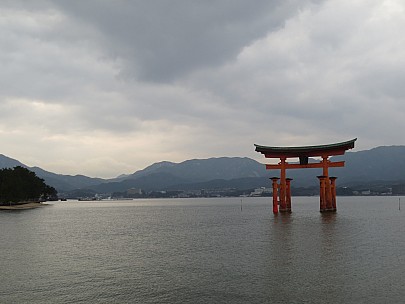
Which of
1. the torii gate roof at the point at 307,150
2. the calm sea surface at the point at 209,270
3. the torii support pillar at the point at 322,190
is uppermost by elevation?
the torii gate roof at the point at 307,150

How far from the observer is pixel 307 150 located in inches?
2640

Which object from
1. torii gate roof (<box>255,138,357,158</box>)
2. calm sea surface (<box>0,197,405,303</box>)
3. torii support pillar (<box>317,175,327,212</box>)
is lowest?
calm sea surface (<box>0,197,405,303</box>)

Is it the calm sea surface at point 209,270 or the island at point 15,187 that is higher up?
the island at point 15,187

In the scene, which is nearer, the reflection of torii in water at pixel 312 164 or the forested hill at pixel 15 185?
the reflection of torii in water at pixel 312 164

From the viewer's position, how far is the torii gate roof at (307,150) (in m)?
64.9

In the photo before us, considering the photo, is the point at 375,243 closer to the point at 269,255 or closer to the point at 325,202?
the point at 269,255

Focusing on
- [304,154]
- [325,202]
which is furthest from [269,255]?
[325,202]

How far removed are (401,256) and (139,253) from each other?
20.0 meters

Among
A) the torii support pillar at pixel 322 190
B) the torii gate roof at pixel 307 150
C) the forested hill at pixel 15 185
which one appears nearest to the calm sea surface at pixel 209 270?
the torii gate roof at pixel 307 150

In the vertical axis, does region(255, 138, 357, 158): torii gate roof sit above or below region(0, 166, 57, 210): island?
above

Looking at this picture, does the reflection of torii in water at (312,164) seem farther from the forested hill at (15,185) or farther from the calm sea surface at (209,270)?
the forested hill at (15,185)

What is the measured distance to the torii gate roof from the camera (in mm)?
64938

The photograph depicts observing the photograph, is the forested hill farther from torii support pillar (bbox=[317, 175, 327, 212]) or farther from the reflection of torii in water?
torii support pillar (bbox=[317, 175, 327, 212])

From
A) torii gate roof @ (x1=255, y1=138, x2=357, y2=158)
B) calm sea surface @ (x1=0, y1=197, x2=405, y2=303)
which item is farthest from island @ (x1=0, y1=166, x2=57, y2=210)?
calm sea surface @ (x1=0, y1=197, x2=405, y2=303)
